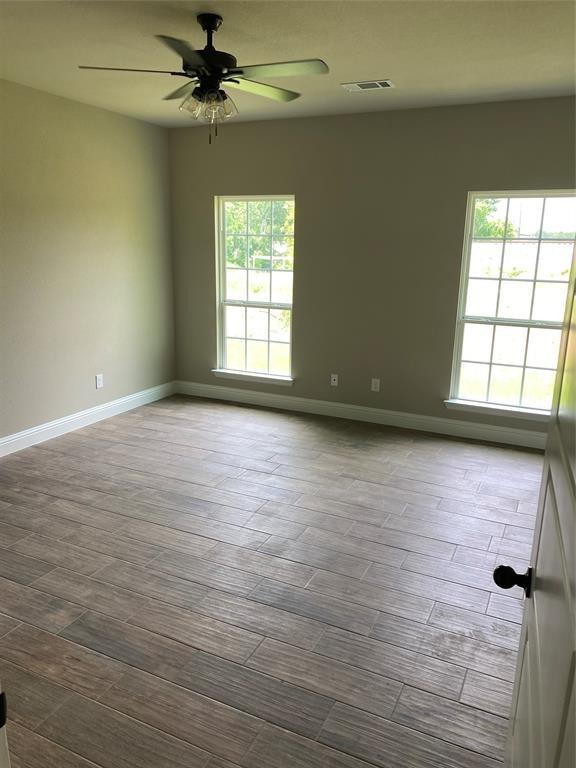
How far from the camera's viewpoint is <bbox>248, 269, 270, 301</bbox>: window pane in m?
5.50

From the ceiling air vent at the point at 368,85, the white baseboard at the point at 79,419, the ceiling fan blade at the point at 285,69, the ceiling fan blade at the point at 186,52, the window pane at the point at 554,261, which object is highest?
the ceiling air vent at the point at 368,85

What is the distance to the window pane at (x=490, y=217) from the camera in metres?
4.48

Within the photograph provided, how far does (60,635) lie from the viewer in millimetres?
2314

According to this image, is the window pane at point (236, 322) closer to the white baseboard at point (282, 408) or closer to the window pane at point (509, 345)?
the white baseboard at point (282, 408)

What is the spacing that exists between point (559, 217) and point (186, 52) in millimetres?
3126

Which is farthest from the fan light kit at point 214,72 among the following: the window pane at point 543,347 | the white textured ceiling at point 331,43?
the window pane at point 543,347

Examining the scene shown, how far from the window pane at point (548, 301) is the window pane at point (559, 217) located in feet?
1.29

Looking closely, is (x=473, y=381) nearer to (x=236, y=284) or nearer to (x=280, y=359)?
(x=280, y=359)

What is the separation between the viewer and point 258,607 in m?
2.51

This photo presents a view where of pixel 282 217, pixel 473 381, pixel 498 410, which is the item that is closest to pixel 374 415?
pixel 473 381

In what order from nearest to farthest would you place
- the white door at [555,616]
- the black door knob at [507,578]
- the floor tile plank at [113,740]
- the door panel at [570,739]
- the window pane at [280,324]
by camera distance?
the door panel at [570,739]
the white door at [555,616]
the black door knob at [507,578]
the floor tile plank at [113,740]
the window pane at [280,324]

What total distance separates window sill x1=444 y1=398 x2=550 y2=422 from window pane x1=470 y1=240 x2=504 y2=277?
1092 millimetres

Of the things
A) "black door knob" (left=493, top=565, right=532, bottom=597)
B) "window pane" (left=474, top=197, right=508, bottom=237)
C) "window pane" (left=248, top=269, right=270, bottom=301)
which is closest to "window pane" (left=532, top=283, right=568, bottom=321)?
"window pane" (left=474, top=197, right=508, bottom=237)

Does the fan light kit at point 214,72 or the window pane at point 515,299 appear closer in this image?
the fan light kit at point 214,72
